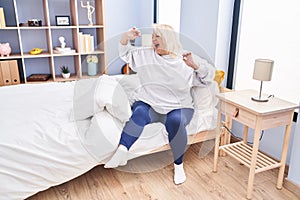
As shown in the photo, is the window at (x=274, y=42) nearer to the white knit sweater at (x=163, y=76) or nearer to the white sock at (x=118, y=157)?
the white knit sweater at (x=163, y=76)

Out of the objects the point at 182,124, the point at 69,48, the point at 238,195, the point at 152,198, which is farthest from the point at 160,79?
the point at 69,48

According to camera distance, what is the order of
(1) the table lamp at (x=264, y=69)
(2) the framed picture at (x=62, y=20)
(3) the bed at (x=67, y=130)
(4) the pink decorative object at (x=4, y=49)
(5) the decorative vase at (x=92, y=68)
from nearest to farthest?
(3) the bed at (x=67, y=130) → (1) the table lamp at (x=264, y=69) → (4) the pink decorative object at (x=4, y=49) → (5) the decorative vase at (x=92, y=68) → (2) the framed picture at (x=62, y=20)

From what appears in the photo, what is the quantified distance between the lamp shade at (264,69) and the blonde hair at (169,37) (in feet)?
1.74

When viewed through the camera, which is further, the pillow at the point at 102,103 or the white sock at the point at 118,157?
the pillow at the point at 102,103

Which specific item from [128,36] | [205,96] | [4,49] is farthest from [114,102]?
[4,49]

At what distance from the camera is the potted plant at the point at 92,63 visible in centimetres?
291

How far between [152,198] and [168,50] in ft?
3.20

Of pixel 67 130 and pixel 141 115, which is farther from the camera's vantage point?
pixel 141 115

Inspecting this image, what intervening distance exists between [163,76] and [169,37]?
269 mm

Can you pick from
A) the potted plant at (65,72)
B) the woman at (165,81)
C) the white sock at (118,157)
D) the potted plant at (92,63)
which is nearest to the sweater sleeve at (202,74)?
the woman at (165,81)

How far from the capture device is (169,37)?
5.84 feet

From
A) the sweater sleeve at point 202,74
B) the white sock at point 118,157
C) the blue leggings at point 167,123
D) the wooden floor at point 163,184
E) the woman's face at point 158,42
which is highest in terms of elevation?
the woman's face at point 158,42

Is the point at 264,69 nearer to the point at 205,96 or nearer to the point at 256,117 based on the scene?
the point at 256,117

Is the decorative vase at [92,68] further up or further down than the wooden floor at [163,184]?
further up
